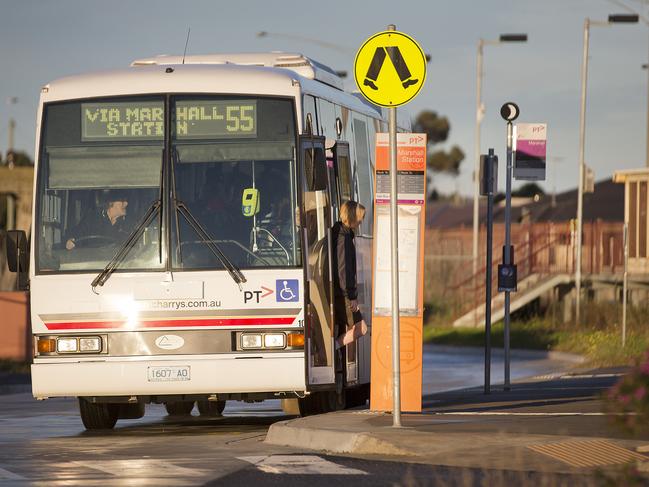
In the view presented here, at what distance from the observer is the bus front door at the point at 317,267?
16.0m

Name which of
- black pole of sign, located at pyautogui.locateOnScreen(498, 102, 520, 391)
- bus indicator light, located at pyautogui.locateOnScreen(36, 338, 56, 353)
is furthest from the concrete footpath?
black pole of sign, located at pyautogui.locateOnScreen(498, 102, 520, 391)

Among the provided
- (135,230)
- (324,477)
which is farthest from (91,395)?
(324,477)

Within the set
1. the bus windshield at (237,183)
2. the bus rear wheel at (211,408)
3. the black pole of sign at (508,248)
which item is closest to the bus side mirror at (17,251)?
the bus windshield at (237,183)

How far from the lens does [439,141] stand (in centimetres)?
14138

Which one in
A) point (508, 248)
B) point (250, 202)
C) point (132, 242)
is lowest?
point (508, 248)

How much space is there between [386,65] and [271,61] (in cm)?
456

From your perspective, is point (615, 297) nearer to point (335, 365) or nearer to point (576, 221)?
point (576, 221)

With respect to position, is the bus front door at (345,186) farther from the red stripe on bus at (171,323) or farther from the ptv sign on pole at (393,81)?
the ptv sign on pole at (393,81)

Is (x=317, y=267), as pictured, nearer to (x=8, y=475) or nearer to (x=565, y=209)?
(x=8, y=475)

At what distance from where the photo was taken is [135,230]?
52.6ft

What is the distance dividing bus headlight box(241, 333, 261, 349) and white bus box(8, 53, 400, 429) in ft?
A: 0.04

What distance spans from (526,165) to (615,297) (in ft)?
80.8

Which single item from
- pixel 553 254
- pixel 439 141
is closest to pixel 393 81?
pixel 553 254

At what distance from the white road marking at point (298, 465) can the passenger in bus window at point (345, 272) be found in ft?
11.1
